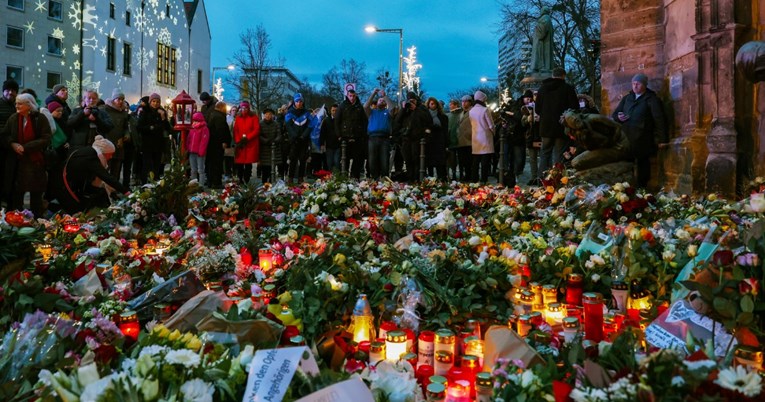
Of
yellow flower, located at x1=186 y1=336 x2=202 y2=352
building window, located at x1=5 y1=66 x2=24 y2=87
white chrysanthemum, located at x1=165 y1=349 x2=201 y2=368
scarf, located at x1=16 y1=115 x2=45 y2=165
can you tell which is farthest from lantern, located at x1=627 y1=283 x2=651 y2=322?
building window, located at x1=5 y1=66 x2=24 y2=87

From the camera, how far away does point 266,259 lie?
4523mm

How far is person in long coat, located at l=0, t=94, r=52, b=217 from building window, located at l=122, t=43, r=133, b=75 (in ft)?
87.0

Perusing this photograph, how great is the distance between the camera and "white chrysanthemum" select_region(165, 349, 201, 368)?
1.91 metres

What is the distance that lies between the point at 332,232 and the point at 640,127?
5.21m

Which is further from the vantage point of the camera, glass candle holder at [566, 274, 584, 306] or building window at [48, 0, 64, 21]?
building window at [48, 0, 64, 21]

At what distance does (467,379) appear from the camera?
7.95 ft

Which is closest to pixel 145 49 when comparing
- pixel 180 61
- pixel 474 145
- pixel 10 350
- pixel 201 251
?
pixel 180 61

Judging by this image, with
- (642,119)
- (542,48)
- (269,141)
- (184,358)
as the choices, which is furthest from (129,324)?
(542,48)

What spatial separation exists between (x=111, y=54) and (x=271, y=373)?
33383mm

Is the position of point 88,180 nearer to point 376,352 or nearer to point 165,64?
point 376,352

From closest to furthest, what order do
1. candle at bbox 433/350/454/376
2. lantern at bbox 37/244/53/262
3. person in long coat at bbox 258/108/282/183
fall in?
candle at bbox 433/350/454/376 < lantern at bbox 37/244/53/262 < person in long coat at bbox 258/108/282/183

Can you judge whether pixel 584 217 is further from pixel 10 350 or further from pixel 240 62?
pixel 240 62

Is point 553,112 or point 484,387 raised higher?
point 553,112

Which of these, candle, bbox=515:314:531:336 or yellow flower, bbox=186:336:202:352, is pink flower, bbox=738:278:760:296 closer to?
candle, bbox=515:314:531:336
